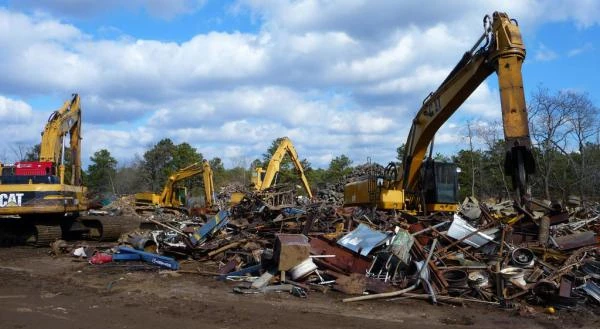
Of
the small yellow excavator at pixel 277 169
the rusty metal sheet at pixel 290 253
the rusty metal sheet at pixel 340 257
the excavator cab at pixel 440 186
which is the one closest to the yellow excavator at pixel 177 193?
the small yellow excavator at pixel 277 169

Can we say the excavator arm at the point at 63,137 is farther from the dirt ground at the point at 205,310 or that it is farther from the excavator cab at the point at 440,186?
the excavator cab at the point at 440,186

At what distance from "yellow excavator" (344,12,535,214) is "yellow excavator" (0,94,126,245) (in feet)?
30.8

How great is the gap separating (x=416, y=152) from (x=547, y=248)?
5760mm

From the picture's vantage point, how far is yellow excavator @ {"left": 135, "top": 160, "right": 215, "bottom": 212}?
3084cm

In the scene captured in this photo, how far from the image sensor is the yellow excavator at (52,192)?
55.5ft

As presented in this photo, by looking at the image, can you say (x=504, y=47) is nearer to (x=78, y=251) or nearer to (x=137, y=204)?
(x=78, y=251)

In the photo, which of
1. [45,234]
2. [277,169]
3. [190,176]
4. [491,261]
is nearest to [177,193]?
[190,176]

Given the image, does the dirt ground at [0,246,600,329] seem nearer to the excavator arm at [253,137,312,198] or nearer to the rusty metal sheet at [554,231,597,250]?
the rusty metal sheet at [554,231,597,250]

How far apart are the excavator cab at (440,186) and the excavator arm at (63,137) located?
11.9 metres

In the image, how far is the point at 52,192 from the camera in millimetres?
17156

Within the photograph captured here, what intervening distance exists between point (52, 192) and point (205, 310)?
34.3ft

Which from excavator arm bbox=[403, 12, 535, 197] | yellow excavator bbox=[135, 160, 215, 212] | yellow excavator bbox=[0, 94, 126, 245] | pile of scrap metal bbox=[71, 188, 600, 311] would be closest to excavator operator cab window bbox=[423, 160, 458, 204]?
excavator arm bbox=[403, 12, 535, 197]

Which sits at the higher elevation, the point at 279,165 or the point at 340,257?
the point at 279,165

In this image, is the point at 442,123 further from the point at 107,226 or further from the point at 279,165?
the point at 279,165
